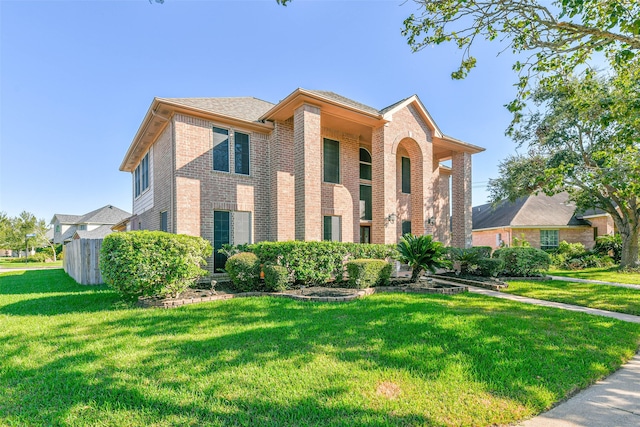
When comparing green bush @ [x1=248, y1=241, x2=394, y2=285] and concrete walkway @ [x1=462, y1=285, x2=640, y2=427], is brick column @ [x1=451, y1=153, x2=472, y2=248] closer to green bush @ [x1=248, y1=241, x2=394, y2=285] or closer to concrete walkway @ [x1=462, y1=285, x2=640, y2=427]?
green bush @ [x1=248, y1=241, x2=394, y2=285]

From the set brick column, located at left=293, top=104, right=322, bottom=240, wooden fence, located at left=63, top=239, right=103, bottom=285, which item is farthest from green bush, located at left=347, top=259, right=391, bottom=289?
wooden fence, located at left=63, top=239, right=103, bottom=285

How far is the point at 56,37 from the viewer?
28.6ft

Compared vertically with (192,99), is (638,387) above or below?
below

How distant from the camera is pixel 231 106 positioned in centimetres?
1224

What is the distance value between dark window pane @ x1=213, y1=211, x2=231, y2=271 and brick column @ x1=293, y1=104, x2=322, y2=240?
110 inches

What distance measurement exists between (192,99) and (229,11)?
12.8 ft

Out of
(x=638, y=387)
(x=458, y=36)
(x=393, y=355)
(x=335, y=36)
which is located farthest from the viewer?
(x=335, y=36)

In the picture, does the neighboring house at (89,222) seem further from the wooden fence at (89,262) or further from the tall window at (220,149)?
the tall window at (220,149)

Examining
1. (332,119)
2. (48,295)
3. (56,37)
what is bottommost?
(48,295)

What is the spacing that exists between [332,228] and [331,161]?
3047 millimetres

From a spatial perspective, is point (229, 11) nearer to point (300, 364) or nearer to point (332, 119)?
point (332, 119)

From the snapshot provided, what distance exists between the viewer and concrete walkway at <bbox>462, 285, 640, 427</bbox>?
8.34ft

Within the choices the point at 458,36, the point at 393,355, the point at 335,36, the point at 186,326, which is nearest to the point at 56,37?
the point at 335,36

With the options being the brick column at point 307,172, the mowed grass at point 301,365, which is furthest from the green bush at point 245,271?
the brick column at point 307,172
